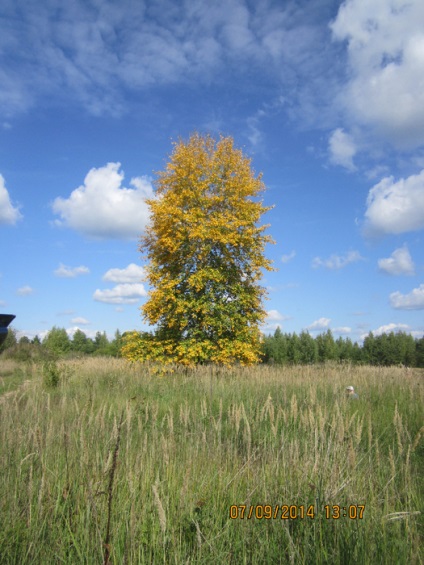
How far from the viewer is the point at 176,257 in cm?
1588

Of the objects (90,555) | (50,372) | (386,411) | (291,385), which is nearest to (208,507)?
(90,555)

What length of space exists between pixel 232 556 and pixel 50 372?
424 inches

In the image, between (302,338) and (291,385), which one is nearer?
(291,385)

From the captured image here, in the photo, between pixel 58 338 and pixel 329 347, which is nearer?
pixel 58 338

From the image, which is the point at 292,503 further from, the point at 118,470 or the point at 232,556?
the point at 118,470

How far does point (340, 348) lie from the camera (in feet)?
309

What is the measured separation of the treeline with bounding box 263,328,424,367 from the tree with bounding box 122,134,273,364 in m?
69.5

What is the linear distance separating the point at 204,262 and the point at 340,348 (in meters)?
85.9

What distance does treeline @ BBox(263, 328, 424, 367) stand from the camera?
85188mm

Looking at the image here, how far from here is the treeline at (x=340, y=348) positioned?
279 feet
